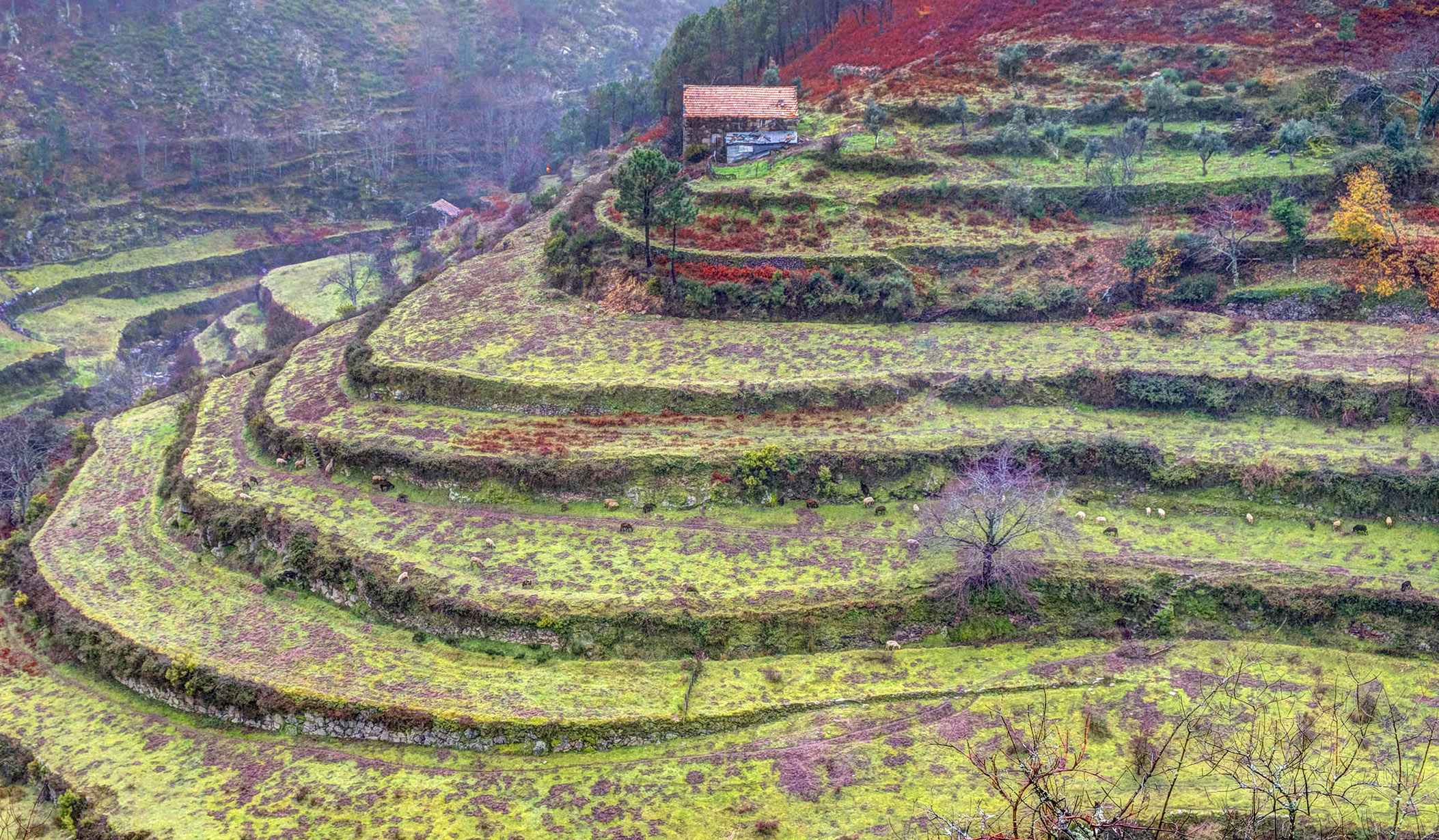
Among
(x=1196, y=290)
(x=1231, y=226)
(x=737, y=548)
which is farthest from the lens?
(x=1231, y=226)

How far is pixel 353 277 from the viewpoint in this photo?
78.9m

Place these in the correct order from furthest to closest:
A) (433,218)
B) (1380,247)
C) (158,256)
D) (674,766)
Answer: (433,218) → (158,256) → (1380,247) → (674,766)

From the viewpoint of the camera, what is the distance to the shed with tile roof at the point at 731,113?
66.8m

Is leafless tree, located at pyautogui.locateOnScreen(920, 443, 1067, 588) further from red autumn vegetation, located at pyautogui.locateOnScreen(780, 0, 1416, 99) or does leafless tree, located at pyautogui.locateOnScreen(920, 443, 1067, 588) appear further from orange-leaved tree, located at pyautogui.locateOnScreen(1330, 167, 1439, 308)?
red autumn vegetation, located at pyautogui.locateOnScreen(780, 0, 1416, 99)

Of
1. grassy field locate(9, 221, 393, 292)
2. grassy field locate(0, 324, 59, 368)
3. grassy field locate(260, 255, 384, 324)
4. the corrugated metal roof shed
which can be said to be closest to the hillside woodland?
grassy field locate(260, 255, 384, 324)

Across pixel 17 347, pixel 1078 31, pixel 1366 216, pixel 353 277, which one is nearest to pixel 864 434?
pixel 1366 216

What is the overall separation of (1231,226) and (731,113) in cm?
3192

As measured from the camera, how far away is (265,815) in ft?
100

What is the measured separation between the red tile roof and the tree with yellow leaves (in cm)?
3315

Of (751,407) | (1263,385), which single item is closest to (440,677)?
(751,407)

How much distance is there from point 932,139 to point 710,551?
40.2 m

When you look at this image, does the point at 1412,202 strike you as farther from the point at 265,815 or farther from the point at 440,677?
the point at 265,815

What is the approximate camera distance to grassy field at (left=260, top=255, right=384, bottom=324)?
7594 cm

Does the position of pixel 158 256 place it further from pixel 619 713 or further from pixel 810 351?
pixel 619 713
